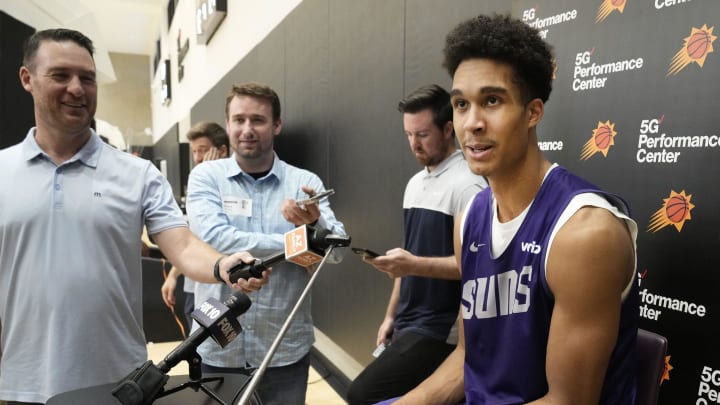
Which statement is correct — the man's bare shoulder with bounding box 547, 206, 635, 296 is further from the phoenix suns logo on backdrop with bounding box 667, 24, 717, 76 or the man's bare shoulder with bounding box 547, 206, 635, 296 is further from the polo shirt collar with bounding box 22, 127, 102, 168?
the polo shirt collar with bounding box 22, 127, 102, 168

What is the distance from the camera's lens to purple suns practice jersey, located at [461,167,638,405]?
0.94 meters

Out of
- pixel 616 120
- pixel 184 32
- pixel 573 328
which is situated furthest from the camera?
pixel 184 32

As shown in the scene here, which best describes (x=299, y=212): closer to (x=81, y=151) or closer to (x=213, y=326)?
(x=81, y=151)

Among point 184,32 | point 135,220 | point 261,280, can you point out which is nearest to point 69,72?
point 135,220

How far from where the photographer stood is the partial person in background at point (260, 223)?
5.65 feet

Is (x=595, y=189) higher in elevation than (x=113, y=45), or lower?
lower

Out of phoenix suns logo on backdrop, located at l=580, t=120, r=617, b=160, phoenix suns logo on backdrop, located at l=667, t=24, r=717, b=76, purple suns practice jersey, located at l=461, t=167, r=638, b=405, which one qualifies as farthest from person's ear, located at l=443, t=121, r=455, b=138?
phoenix suns logo on backdrop, located at l=667, t=24, r=717, b=76

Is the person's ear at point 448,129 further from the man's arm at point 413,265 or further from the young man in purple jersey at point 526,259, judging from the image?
the young man in purple jersey at point 526,259

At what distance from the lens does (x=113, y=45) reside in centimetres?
1602

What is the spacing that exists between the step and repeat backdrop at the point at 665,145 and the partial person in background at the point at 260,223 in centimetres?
92

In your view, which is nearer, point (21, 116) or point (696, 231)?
point (696, 231)

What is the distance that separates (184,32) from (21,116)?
6.61 m

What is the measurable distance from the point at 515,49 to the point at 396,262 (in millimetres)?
764

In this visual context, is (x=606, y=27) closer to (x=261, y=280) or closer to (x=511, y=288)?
(x=511, y=288)
